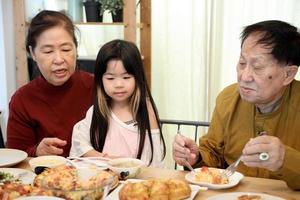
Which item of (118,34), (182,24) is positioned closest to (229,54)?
(182,24)

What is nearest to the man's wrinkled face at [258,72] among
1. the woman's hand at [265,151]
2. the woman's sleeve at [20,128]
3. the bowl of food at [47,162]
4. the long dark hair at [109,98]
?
the woman's hand at [265,151]

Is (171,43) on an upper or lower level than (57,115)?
upper

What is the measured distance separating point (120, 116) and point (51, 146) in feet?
1.13

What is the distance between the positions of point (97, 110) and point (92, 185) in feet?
2.52

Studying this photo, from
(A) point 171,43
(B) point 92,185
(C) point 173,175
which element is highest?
(A) point 171,43

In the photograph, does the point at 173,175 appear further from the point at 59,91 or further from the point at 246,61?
the point at 59,91

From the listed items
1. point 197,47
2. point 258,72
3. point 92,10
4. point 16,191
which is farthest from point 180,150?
point 92,10

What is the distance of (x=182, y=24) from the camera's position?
129 inches

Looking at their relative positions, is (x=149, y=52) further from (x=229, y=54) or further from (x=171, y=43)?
(x=229, y=54)

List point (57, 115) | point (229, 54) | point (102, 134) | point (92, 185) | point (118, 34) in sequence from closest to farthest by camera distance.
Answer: point (92, 185) → point (102, 134) → point (57, 115) → point (229, 54) → point (118, 34)

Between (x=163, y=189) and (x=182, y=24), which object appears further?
(x=182, y=24)

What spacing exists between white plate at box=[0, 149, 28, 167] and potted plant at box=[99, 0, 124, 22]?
177 cm

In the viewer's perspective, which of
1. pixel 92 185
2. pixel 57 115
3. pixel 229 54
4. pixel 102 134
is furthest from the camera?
pixel 229 54

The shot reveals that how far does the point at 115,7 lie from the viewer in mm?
3174
